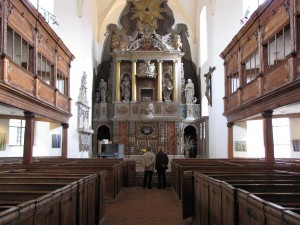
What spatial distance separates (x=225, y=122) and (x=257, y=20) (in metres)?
6.83

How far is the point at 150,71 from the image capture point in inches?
995

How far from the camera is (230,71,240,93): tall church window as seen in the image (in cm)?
1587

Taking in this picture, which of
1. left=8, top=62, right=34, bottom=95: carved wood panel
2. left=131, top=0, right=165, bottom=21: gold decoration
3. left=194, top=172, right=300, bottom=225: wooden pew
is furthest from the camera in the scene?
left=131, top=0, right=165, bottom=21: gold decoration

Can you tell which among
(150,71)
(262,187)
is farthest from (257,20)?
(150,71)

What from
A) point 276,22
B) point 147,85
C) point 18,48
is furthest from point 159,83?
point 276,22

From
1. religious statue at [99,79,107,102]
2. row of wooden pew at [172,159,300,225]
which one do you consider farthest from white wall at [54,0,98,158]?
row of wooden pew at [172,159,300,225]

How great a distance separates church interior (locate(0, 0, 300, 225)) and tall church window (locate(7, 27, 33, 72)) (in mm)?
71

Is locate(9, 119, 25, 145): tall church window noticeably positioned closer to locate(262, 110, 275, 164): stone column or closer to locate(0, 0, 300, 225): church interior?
locate(0, 0, 300, 225): church interior

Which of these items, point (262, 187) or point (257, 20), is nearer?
point (262, 187)

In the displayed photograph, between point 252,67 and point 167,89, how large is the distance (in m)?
11.9

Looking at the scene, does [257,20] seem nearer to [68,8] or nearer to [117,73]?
[68,8]

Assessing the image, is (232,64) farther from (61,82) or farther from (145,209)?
(145,209)

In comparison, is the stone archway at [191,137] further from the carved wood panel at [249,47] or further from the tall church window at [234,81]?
the carved wood panel at [249,47]

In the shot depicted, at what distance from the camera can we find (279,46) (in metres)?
12.2
